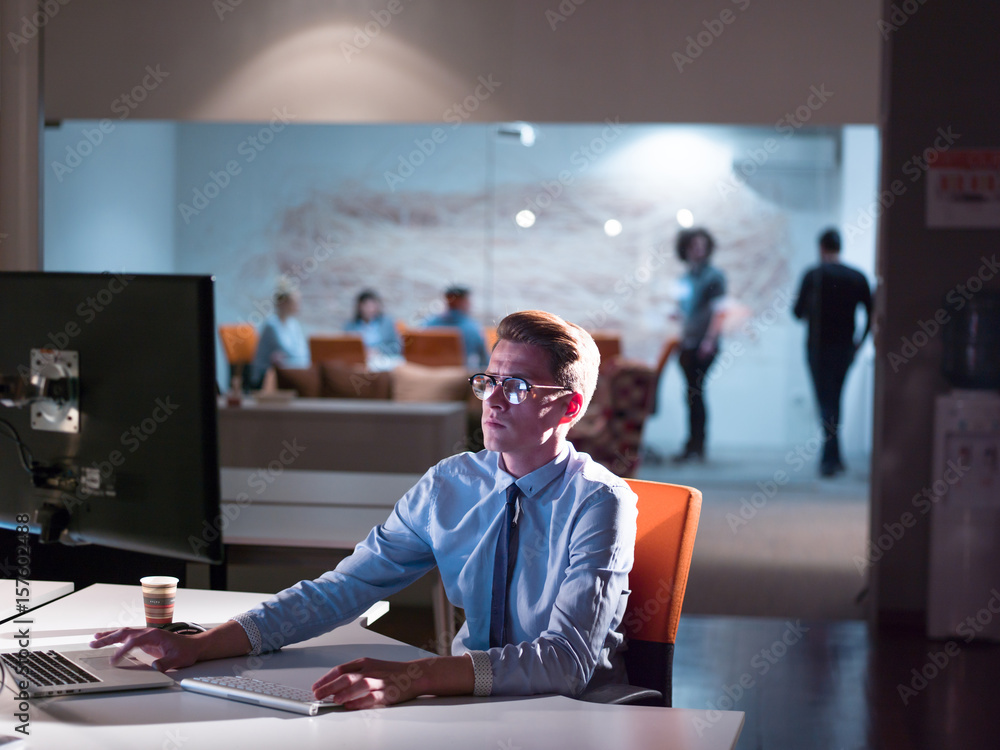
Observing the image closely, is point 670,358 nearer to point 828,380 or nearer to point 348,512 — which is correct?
point 828,380

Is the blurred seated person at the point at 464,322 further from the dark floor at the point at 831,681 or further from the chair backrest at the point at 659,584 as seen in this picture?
the chair backrest at the point at 659,584

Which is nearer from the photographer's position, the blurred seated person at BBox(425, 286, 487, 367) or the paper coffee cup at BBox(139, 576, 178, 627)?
the paper coffee cup at BBox(139, 576, 178, 627)

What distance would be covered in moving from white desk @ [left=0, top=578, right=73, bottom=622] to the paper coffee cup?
226 mm

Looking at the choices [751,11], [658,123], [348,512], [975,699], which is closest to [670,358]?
[658,123]

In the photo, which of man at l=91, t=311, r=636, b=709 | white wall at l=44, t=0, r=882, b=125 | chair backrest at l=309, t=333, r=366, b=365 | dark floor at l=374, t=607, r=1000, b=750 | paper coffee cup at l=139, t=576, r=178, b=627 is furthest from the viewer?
chair backrest at l=309, t=333, r=366, b=365

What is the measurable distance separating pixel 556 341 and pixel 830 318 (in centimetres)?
442

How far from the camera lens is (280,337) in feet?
21.0

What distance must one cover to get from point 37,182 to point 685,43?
3146mm

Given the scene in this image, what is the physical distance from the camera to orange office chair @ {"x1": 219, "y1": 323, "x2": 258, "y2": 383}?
20.8 feet

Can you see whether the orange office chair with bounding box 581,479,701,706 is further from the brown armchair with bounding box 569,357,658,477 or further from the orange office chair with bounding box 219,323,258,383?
the orange office chair with bounding box 219,323,258,383

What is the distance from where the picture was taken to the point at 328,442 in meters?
5.24

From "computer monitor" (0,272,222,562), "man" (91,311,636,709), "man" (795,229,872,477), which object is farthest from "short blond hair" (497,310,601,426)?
"man" (795,229,872,477)

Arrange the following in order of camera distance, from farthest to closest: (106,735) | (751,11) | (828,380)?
(828,380) < (751,11) < (106,735)

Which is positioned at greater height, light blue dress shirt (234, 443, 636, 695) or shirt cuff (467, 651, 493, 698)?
light blue dress shirt (234, 443, 636, 695)
